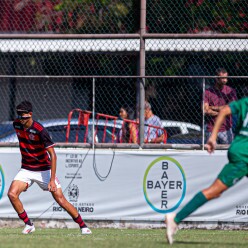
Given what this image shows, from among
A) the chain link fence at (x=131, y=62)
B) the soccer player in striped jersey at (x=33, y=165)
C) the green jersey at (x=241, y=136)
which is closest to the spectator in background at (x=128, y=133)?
the chain link fence at (x=131, y=62)

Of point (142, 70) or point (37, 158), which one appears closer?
point (37, 158)

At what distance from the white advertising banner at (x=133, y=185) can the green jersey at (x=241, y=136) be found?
12.8ft

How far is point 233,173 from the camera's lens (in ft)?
33.2

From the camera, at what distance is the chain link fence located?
48.2ft

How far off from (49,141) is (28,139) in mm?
359

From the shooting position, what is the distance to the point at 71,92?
17.1 metres

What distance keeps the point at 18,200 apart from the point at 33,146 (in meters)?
0.76

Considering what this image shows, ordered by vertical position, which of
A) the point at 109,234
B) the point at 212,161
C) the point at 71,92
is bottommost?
the point at 109,234

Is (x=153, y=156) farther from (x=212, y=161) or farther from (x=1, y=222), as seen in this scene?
(x=1, y=222)

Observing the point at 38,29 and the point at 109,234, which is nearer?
the point at 109,234

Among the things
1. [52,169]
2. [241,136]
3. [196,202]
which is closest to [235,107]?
[241,136]

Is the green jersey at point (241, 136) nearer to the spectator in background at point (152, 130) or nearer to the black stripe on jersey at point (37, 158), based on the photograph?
the black stripe on jersey at point (37, 158)

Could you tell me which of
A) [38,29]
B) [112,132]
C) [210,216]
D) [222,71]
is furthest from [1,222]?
[38,29]

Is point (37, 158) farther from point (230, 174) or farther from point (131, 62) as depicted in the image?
point (131, 62)
